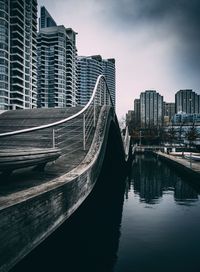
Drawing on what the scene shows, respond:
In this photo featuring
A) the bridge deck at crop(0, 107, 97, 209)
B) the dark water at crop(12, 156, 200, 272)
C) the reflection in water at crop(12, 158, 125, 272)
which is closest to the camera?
the bridge deck at crop(0, 107, 97, 209)

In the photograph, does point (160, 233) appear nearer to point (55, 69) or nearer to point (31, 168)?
point (31, 168)

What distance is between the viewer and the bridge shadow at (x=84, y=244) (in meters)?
5.61

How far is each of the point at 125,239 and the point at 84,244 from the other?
137 cm

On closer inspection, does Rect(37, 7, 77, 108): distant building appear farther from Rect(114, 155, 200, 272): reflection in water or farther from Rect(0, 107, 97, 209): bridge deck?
Rect(114, 155, 200, 272): reflection in water

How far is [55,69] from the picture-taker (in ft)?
330

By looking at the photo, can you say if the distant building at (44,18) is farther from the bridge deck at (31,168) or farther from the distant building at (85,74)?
the bridge deck at (31,168)

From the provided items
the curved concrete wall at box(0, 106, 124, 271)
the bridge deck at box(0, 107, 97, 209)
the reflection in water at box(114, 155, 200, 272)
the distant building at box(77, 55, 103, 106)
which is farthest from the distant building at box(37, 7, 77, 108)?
the curved concrete wall at box(0, 106, 124, 271)

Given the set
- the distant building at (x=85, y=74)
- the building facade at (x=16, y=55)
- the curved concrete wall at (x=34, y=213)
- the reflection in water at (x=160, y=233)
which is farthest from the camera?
the distant building at (x=85, y=74)

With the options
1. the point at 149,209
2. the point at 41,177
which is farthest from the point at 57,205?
the point at 149,209

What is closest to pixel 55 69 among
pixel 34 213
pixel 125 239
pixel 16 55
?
pixel 16 55

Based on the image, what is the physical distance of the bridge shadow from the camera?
221 inches

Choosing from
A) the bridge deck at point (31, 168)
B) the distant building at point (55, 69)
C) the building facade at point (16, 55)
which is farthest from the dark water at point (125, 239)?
the distant building at point (55, 69)

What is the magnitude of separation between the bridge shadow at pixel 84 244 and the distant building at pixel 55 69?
93.1 meters

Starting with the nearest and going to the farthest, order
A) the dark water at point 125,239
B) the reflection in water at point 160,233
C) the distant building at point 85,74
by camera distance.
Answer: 1. the dark water at point 125,239
2. the reflection in water at point 160,233
3. the distant building at point 85,74
